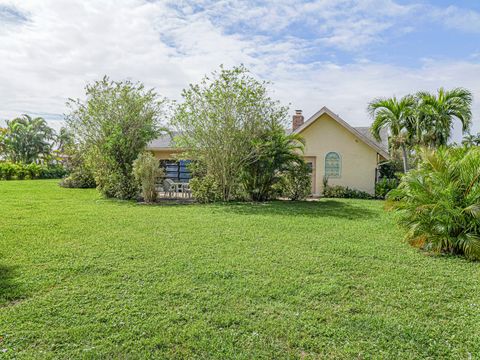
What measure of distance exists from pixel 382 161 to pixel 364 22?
1014 centimetres

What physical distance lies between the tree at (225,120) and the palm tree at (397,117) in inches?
204

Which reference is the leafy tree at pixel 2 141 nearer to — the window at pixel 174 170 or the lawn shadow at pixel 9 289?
the window at pixel 174 170

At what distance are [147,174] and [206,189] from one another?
2888 millimetres

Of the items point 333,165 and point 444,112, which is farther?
point 333,165

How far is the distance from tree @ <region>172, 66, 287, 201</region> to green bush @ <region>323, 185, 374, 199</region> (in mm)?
6180

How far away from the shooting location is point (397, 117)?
16797 millimetres

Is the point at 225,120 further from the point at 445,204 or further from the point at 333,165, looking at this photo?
the point at 445,204

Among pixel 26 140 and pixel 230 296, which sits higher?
pixel 26 140

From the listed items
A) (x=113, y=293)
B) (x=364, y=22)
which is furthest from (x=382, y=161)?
(x=113, y=293)

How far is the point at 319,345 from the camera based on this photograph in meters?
3.68

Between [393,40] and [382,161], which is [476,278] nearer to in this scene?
[393,40]

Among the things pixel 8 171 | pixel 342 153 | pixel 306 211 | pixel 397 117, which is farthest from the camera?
pixel 8 171

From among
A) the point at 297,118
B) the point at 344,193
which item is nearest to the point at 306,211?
the point at 344,193

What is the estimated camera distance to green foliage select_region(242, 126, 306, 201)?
50.9 feet
